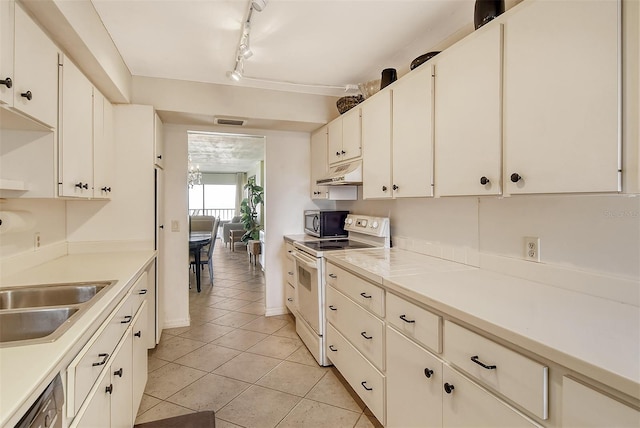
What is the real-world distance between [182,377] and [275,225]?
1.77m

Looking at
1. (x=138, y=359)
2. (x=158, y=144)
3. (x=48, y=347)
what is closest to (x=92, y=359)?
(x=48, y=347)

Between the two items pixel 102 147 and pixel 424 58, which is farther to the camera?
pixel 102 147

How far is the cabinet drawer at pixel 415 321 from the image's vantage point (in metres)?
1.31

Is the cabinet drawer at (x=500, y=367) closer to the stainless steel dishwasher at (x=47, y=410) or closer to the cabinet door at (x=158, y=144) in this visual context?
the stainless steel dishwasher at (x=47, y=410)

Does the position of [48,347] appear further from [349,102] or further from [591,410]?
[349,102]

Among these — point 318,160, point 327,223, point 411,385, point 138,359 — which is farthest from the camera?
point 318,160

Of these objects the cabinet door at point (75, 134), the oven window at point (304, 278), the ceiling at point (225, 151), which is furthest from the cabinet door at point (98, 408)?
the ceiling at point (225, 151)

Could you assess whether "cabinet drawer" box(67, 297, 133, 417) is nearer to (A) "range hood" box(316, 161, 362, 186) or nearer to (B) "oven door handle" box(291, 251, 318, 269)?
(B) "oven door handle" box(291, 251, 318, 269)

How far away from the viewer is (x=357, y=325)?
198cm

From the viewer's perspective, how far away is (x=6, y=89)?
45.6 inches

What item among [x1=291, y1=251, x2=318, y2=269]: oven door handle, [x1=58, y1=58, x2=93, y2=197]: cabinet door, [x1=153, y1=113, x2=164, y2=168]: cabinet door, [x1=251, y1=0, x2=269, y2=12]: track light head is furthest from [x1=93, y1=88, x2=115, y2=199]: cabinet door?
[x1=291, y1=251, x2=318, y2=269]: oven door handle

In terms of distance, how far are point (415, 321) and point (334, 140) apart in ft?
6.84

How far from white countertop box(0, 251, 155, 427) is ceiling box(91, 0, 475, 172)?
1.56 meters

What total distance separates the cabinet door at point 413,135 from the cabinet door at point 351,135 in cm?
53
